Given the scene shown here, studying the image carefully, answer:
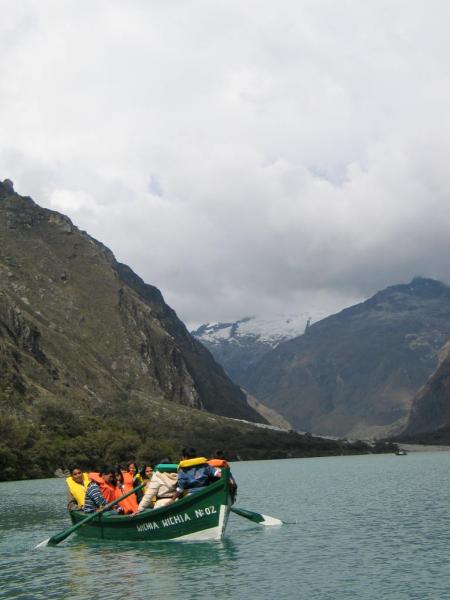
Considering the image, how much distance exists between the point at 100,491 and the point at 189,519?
8733 millimetres

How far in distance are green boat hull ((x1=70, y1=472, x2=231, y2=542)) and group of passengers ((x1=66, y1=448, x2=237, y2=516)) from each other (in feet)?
2.66

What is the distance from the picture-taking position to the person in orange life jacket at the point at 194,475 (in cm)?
4003

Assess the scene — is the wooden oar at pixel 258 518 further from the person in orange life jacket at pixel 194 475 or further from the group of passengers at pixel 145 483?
the person in orange life jacket at pixel 194 475

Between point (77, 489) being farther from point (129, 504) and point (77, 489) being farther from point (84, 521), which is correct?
point (129, 504)

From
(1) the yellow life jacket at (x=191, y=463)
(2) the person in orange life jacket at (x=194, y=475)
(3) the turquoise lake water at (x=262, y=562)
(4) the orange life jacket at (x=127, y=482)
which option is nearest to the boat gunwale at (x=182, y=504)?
(2) the person in orange life jacket at (x=194, y=475)

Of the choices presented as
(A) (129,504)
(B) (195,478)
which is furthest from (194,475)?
(A) (129,504)

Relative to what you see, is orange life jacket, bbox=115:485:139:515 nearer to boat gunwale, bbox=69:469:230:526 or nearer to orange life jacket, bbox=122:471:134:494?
orange life jacket, bbox=122:471:134:494

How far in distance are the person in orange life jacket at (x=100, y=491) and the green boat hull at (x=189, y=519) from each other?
3.65 m

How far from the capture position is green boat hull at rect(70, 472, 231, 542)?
127ft

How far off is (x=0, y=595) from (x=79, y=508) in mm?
15880

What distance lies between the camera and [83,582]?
3322 cm

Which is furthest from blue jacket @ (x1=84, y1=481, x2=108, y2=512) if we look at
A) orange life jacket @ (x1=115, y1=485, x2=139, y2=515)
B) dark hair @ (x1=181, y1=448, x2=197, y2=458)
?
dark hair @ (x1=181, y1=448, x2=197, y2=458)

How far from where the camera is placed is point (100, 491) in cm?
4628

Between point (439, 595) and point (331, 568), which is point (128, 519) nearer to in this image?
point (331, 568)
